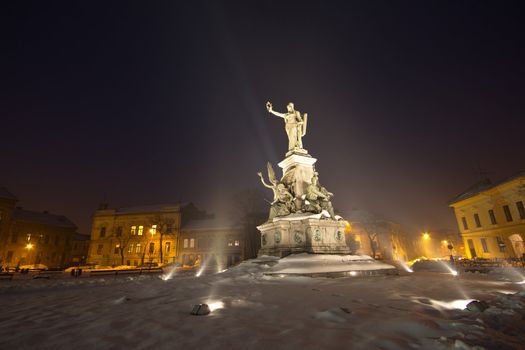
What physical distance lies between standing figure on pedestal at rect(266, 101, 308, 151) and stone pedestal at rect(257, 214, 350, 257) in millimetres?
5338

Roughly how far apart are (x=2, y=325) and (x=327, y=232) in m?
11.7

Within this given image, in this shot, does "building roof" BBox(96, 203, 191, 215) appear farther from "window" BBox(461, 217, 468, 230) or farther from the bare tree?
"window" BBox(461, 217, 468, 230)

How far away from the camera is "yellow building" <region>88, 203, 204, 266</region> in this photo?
1734 inches

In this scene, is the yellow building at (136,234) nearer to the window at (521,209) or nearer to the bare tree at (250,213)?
the bare tree at (250,213)

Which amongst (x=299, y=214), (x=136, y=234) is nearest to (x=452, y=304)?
(x=299, y=214)

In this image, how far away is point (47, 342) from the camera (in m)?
2.82

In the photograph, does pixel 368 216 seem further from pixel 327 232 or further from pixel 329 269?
pixel 329 269

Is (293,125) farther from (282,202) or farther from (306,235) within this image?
(306,235)

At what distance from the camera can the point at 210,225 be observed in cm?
4428

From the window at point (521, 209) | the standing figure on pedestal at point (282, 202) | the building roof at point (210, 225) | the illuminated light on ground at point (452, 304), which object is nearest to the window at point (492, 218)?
the window at point (521, 209)

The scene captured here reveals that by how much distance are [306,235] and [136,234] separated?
43031mm

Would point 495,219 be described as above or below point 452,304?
above

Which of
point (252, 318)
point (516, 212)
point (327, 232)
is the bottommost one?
point (252, 318)

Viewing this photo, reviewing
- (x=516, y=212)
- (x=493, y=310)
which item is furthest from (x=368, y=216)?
(x=493, y=310)
